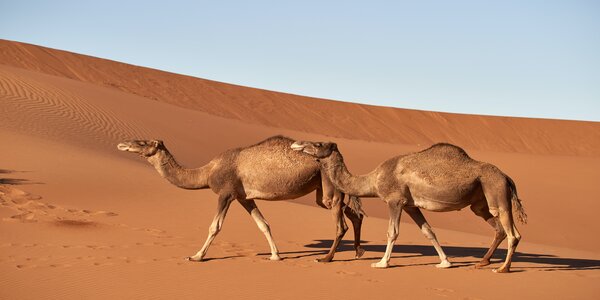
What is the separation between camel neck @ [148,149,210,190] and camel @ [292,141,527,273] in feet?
6.41

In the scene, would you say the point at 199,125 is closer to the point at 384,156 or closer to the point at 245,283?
the point at 384,156

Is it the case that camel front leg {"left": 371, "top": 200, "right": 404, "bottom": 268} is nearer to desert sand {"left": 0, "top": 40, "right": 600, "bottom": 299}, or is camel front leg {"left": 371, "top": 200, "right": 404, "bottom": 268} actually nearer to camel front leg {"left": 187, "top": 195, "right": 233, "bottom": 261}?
desert sand {"left": 0, "top": 40, "right": 600, "bottom": 299}

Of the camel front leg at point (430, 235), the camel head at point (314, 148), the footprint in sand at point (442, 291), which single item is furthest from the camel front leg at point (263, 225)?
the footprint in sand at point (442, 291)

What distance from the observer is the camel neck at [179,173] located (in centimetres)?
1266

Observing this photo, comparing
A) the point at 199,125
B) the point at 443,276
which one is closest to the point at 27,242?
the point at 443,276

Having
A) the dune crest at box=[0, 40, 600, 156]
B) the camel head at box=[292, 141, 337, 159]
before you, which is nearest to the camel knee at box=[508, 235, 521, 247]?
the camel head at box=[292, 141, 337, 159]

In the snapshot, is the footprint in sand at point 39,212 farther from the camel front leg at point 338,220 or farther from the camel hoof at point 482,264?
the camel hoof at point 482,264

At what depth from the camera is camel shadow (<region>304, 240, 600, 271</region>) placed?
12.8 metres

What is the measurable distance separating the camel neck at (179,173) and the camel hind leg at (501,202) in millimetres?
4935

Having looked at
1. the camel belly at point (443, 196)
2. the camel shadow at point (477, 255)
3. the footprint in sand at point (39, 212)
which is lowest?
the camel shadow at point (477, 255)

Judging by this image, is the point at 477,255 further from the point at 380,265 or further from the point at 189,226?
the point at 189,226

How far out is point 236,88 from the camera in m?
82.5

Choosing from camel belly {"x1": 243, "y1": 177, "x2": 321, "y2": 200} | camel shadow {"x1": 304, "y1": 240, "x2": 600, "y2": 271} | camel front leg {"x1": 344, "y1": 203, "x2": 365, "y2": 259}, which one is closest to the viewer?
camel belly {"x1": 243, "y1": 177, "x2": 321, "y2": 200}

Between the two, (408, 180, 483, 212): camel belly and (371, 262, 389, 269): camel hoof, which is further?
A: (371, 262, 389, 269): camel hoof
